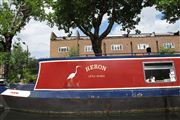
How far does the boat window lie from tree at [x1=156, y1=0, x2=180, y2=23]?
21.4 feet

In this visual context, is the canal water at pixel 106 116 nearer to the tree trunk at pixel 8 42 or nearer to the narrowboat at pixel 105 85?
the narrowboat at pixel 105 85

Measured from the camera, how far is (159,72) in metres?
15.8

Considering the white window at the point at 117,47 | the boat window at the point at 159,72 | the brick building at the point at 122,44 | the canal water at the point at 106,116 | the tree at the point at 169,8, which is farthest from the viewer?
the white window at the point at 117,47

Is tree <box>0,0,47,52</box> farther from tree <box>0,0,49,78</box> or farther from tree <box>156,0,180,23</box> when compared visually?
tree <box>156,0,180,23</box>

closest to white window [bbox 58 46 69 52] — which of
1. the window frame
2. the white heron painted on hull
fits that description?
the window frame

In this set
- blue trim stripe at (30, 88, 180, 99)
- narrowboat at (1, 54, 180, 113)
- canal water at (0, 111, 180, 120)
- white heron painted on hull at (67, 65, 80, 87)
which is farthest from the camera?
white heron painted on hull at (67, 65, 80, 87)

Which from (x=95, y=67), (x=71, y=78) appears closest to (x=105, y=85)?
(x=95, y=67)

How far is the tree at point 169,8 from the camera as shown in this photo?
21.4m

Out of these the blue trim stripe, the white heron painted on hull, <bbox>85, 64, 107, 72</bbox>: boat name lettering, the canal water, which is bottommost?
the canal water

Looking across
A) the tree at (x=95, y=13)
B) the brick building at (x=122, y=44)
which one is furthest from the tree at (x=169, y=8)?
the brick building at (x=122, y=44)

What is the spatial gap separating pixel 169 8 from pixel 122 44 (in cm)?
3913

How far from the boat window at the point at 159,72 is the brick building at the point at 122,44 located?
43.5 metres

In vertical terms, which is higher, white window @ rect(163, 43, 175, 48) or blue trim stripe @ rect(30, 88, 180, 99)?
white window @ rect(163, 43, 175, 48)

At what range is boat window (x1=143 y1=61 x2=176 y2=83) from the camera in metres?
15.8
